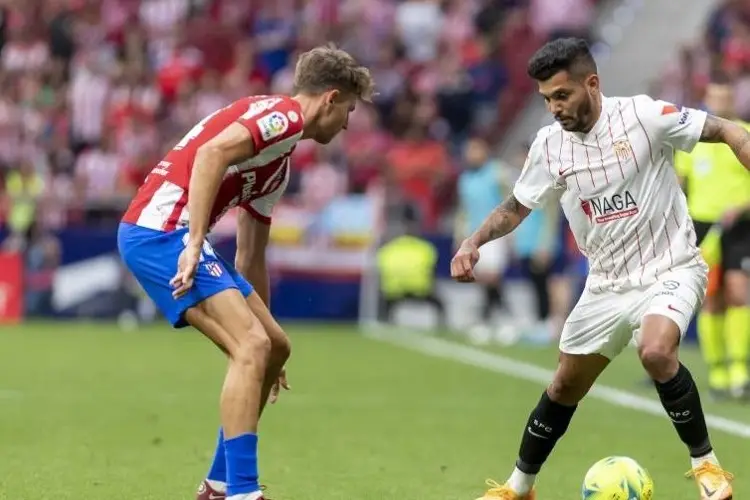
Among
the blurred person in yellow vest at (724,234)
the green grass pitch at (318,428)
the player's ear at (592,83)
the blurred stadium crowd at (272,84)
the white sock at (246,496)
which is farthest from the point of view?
the blurred stadium crowd at (272,84)

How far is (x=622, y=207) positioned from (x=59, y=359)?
30.2ft

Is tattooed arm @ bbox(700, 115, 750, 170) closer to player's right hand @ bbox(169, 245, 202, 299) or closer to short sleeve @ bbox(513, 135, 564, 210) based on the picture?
short sleeve @ bbox(513, 135, 564, 210)

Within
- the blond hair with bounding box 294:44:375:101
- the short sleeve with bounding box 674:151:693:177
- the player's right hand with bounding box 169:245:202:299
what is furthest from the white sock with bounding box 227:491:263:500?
the short sleeve with bounding box 674:151:693:177

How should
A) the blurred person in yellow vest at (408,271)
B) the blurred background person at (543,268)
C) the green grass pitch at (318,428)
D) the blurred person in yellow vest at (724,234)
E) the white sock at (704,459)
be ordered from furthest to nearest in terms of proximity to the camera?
the blurred person in yellow vest at (408,271), the blurred background person at (543,268), the blurred person in yellow vest at (724,234), the green grass pitch at (318,428), the white sock at (704,459)

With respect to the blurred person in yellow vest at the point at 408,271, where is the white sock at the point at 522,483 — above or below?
above

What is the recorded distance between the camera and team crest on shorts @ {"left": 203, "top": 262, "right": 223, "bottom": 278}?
6789mm

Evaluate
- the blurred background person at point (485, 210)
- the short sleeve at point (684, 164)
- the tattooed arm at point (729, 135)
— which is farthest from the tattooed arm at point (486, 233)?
the blurred background person at point (485, 210)

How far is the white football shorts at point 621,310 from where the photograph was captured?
23.5ft

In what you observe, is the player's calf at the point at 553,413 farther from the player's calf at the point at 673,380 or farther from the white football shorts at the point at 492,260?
the white football shorts at the point at 492,260

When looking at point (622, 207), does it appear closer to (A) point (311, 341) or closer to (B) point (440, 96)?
(A) point (311, 341)

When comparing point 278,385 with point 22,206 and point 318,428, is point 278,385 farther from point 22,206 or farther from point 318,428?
point 22,206

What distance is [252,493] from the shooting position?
257 inches

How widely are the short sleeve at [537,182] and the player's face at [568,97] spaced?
301 millimetres

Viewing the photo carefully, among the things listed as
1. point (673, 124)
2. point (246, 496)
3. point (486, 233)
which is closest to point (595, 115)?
point (673, 124)
